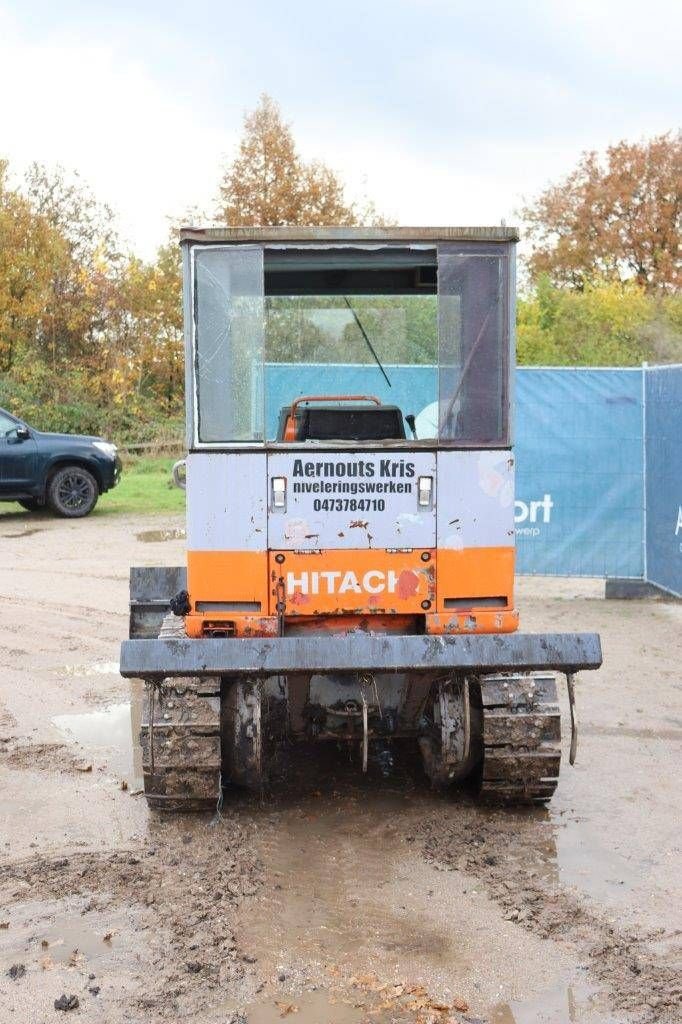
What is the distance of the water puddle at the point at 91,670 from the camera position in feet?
30.6

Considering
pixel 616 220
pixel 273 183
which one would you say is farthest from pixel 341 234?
pixel 616 220

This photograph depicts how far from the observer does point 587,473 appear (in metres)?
12.1

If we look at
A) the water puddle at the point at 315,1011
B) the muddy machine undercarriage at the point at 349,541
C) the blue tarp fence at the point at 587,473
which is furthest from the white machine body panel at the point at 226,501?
the blue tarp fence at the point at 587,473

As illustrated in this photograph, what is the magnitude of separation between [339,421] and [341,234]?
101 cm

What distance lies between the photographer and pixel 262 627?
19.7 ft

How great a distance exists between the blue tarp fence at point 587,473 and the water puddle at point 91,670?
445 centimetres

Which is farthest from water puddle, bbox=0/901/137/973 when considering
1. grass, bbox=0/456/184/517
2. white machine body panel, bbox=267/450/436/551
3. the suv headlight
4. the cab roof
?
the suv headlight

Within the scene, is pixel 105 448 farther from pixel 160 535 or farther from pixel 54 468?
pixel 160 535

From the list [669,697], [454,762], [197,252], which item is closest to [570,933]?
[454,762]

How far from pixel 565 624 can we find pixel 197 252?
6.08 m

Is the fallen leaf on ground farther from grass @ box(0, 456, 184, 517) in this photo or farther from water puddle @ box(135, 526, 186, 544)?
grass @ box(0, 456, 184, 517)

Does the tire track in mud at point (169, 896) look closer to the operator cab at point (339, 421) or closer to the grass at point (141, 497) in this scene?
the operator cab at point (339, 421)

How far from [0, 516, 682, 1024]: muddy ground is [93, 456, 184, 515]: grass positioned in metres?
11.6

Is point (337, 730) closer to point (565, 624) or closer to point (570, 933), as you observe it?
point (570, 933)
